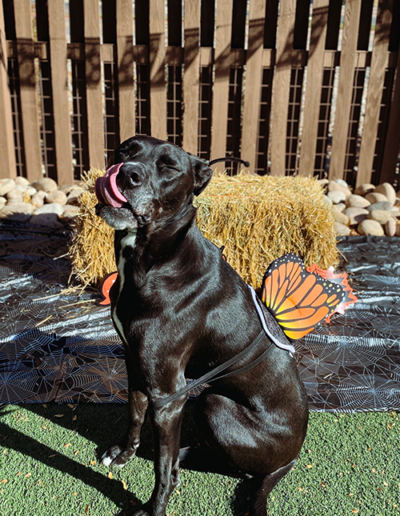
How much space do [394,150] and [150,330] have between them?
21.3 ft

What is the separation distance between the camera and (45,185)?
6.89 meters

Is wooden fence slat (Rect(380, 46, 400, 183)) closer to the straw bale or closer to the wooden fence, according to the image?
the wooden fence

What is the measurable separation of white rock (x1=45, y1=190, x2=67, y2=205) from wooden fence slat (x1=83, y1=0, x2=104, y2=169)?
74 centimetres

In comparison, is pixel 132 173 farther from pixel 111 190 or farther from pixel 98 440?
pixel 98 440

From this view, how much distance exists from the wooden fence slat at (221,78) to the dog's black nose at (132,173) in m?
5.25

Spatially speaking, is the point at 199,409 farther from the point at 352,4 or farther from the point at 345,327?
the point at 352,4

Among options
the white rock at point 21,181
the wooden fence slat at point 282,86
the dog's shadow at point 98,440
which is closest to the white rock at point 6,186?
the white rock at point 21,181

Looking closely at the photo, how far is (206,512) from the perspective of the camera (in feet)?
7.93

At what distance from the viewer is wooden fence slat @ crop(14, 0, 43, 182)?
6.47 meters

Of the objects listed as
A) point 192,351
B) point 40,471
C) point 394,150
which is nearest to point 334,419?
point 192,351

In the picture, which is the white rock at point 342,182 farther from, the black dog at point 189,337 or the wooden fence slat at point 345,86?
the black dog at point 189,337

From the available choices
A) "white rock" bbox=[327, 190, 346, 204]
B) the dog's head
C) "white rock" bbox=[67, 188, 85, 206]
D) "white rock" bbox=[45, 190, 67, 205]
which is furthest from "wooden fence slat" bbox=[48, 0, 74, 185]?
the dog's head

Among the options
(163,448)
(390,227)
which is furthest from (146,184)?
(390,227)

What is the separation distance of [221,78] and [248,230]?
3102 mm
